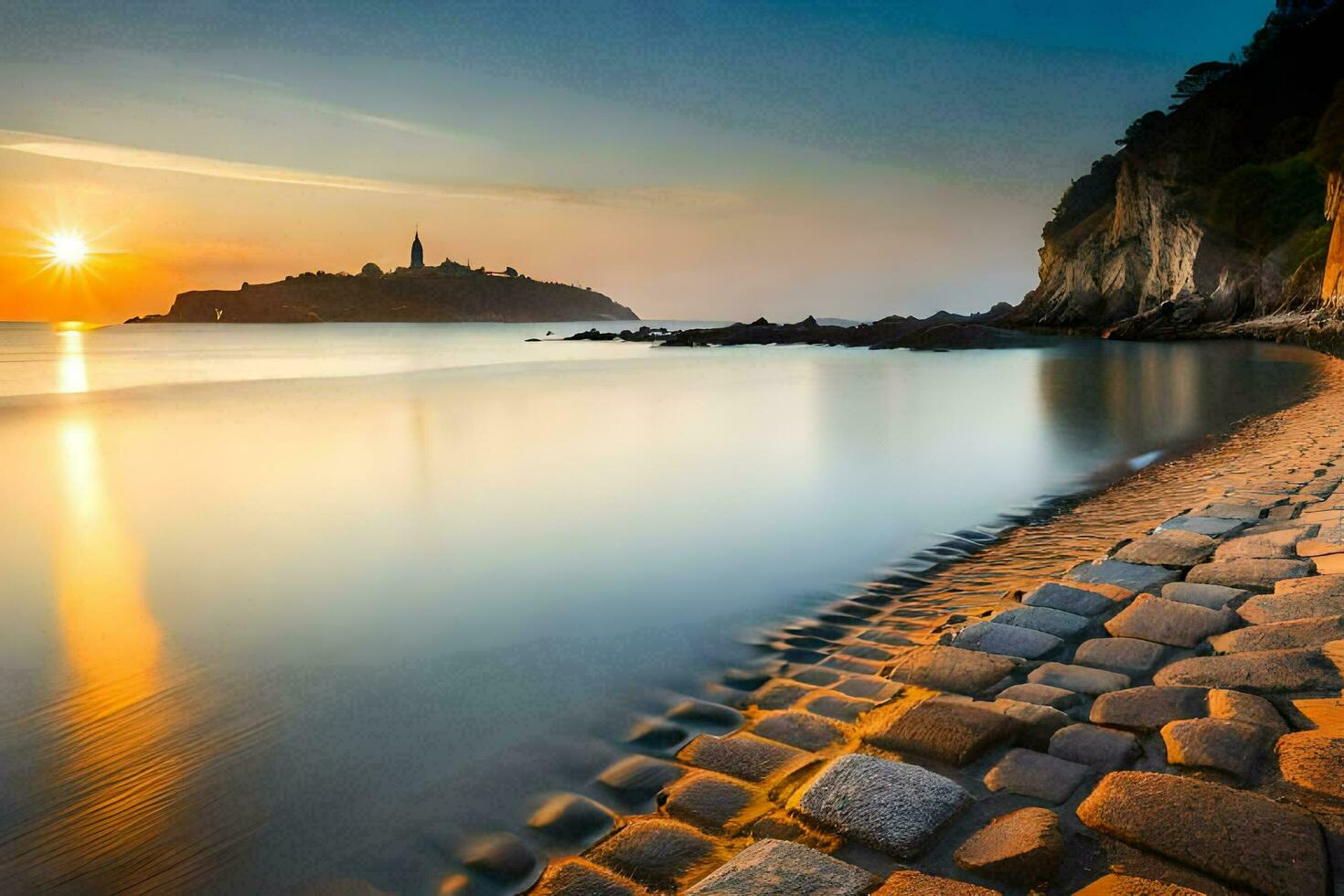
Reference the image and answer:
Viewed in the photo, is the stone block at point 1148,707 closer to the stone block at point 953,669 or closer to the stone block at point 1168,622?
the stone block at point 953,669

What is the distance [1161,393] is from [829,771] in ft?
63.9

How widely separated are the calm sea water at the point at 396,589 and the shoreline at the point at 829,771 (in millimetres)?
266

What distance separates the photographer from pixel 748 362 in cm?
4075

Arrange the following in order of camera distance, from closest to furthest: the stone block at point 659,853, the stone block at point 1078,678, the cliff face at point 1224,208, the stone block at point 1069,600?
the stone block at point 659,853, the stone block at point 1078,678, the stone block at point 1069,600, the cliff face at point 1224,208

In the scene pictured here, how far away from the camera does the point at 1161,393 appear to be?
1902cm

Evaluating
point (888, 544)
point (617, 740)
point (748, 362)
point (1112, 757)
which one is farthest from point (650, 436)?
point (748, 362)

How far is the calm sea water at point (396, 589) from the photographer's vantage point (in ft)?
10.6

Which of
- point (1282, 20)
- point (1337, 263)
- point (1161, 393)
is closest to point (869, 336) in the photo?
point (1337, 263)

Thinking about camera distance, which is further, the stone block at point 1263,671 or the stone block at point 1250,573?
the stone block at point 1250,573

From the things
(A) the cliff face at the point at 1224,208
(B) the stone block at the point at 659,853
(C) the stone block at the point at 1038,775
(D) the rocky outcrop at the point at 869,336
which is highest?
(A) the cliff face at the point at 1224,208

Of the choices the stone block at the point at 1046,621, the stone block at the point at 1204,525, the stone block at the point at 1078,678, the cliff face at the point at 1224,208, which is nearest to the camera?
the stone block at the point at 1078,678

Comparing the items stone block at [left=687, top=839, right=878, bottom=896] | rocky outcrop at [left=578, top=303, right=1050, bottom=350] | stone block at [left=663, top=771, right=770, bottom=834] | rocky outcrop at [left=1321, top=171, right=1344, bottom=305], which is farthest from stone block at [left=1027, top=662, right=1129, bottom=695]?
rocky outcrop at [left=578, top=303, right=1050, bottom=350]

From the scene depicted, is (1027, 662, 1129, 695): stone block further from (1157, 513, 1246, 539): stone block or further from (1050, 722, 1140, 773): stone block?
(1157, 513, 1246, 539): stone block

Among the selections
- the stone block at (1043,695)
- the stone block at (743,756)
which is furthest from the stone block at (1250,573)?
the stone block at (743,756)
